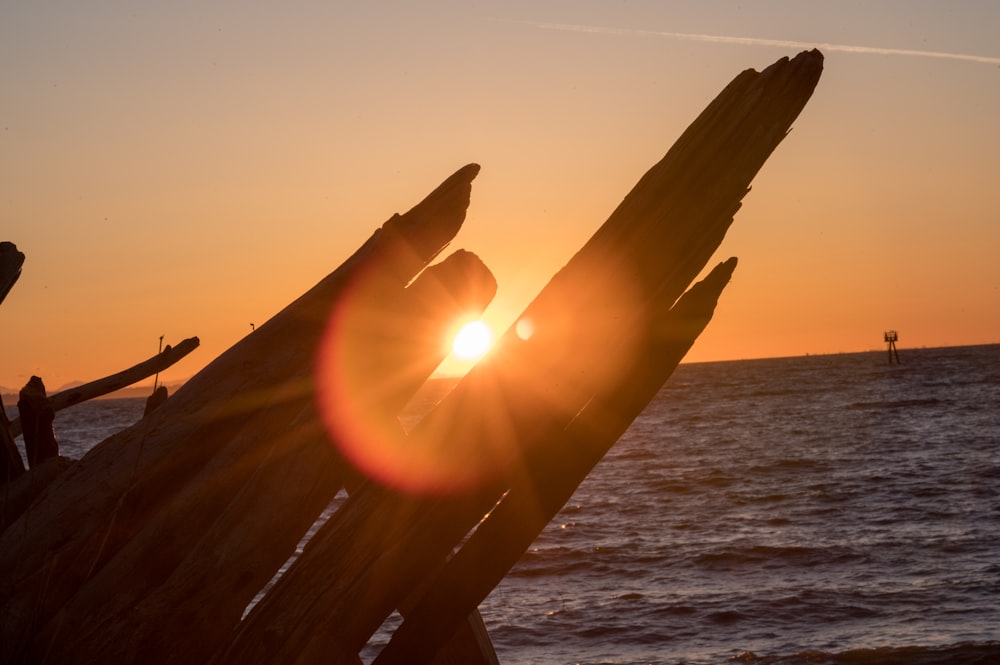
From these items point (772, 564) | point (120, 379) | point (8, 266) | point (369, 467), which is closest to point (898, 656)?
point (772, 564)

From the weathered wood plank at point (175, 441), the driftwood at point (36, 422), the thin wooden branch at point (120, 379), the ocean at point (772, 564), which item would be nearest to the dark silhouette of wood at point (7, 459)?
the driftwood at point (36, 422)

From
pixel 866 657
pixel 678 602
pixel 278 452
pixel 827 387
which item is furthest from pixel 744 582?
pixel 827 387

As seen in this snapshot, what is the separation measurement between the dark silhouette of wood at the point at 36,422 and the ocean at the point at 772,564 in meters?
11.2

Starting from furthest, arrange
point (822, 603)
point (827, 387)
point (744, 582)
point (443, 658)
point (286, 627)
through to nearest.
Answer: point (827, 387) → point (744, 582) → point (822, 603) → point (443, 658) → point (286, 627)

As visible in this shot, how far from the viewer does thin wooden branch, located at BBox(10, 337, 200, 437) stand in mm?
4805

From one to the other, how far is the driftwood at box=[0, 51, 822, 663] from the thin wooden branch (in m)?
1.51

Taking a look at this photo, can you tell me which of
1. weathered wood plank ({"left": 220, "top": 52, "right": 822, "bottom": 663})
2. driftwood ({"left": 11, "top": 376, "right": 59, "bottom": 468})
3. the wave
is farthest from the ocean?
weathered wood plank ({"left": 220, "top": 52, "right": 822, "bottom": 663})

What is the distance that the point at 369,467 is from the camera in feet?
9.92

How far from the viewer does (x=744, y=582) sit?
63.5 ft

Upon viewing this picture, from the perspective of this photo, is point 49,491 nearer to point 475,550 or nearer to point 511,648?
point 475,550

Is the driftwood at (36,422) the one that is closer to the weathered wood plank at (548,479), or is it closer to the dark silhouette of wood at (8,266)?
the dark silhouette of wood at (8,266)

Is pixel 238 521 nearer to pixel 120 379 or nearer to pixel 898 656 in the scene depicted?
pixel 120 379

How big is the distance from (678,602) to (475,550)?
15597 mm

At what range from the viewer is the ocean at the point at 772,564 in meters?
15.1
